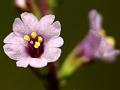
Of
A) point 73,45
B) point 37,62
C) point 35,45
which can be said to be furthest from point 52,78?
point 73,45

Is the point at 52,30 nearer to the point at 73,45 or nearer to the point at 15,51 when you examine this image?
the point at 15,51

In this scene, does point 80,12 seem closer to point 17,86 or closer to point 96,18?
point 17,86

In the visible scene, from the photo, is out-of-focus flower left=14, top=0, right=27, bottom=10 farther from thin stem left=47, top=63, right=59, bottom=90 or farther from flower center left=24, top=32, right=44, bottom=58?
thin stem left=47, top=63, right=59, bottom=90

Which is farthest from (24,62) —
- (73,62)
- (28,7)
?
(73,62)

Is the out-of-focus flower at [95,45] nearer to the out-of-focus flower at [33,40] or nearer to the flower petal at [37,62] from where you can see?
the out-of-focus flower at [33,40]

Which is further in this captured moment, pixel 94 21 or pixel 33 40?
pixel 94 21

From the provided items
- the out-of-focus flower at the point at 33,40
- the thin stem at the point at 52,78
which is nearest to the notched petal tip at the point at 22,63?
the out-of-focus flower at the point at 33,40
